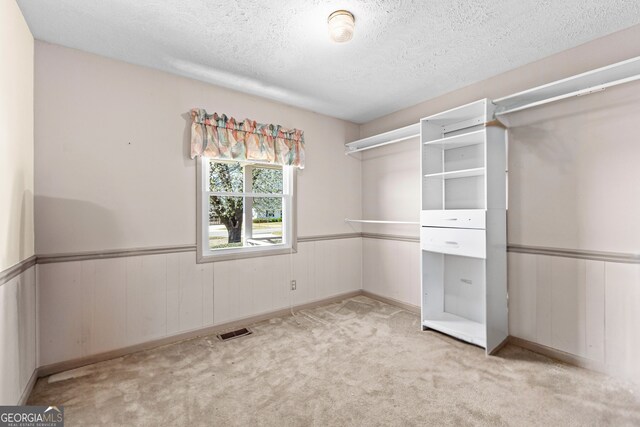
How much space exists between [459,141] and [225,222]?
258 centimetres

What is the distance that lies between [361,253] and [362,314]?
3.38 feet

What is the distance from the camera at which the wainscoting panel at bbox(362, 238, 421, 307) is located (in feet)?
11.5

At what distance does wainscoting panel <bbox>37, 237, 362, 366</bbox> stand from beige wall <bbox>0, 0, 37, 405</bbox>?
155 mm

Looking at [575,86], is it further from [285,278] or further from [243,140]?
[285,278]

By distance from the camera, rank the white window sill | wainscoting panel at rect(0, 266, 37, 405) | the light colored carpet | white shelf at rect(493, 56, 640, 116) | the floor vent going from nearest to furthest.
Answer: wainscoting panel at rect(0, 266, 37, 405) < the light colored carpet < white shelf at rect(493, 56, 640, 116) < the floor vent < the white window sill

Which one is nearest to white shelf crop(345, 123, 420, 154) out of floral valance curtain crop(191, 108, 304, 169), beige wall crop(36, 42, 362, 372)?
floral valance curtain crop(191, 108, 304, 169)

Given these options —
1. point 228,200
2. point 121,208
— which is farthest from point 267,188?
point 121,208

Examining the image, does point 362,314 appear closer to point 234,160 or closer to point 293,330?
point 293,330

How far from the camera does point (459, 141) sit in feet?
9.18

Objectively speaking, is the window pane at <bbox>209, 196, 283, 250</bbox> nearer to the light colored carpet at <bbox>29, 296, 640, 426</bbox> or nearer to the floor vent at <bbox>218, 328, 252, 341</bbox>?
the floor vent at <bbox>218, 328, 252, 341</bbox>

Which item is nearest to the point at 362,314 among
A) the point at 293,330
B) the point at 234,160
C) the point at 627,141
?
the point at 293,330

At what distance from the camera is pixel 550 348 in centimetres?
240

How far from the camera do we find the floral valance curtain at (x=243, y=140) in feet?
9.15

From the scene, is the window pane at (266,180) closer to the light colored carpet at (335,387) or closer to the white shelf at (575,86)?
the light colored carpet at (335,387)
